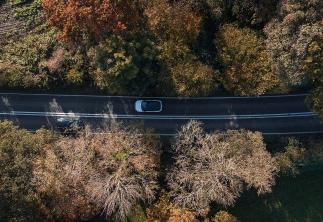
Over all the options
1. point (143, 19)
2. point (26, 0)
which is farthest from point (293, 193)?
point (26, 0)

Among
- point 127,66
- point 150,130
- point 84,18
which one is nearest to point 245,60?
point 127,66

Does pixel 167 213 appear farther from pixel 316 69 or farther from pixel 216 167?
pixel 316 69

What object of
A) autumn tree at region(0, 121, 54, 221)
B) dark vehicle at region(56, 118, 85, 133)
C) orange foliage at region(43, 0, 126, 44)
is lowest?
autumn tree at region(0, 121, 54, 221)

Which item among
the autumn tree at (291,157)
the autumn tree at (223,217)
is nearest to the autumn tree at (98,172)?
the autumn tree at (223,217)

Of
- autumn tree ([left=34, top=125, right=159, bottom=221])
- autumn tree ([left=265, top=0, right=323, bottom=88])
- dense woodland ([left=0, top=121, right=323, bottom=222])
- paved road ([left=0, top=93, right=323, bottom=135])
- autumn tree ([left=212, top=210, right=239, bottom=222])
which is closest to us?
autumn tree ([left=265, top=0, right=323, bottom=88])

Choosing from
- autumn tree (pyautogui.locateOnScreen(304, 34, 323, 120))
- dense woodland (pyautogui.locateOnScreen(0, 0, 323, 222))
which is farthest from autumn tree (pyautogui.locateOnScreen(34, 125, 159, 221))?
autumn tree (pyautogui.locateOnScreen(304, 34, 323, 120))

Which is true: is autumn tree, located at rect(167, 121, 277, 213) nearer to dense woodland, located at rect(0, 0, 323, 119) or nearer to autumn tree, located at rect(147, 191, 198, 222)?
autumn tree, located at rect(147, 191, 198, 222)
